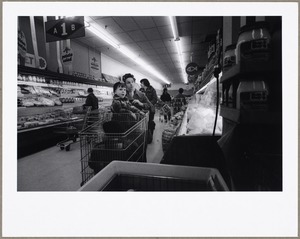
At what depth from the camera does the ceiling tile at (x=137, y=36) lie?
5.09 meters

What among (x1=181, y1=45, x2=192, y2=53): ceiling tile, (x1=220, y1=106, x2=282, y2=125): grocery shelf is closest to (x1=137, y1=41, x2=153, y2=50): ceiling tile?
(x1=181, y1=45, x2=192, y2=53): ceiling tile

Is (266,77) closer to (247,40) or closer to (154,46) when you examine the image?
(247,40)

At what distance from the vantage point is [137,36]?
5.42 metres

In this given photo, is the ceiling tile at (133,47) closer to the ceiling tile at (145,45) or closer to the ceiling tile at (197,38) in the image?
the ceiling tile at (145,45)

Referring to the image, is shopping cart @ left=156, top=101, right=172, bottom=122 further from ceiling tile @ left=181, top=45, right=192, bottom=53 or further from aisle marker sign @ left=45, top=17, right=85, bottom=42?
ceiling tile @ left=181, top=45, right=192, bottom=53

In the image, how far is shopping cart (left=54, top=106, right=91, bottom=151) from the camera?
342cm

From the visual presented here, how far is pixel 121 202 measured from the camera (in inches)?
30.9

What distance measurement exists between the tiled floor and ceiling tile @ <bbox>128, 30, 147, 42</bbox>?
3.34 meters

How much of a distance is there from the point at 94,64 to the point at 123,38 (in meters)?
1.85

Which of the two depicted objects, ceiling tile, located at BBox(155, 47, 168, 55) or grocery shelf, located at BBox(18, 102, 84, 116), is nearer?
grocery shelf, located at BBox(18, 102, 84, 116)

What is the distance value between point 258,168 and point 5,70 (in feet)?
4.01

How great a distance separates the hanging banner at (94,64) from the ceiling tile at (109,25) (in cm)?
193

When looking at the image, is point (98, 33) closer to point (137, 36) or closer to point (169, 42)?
point (137, 36)

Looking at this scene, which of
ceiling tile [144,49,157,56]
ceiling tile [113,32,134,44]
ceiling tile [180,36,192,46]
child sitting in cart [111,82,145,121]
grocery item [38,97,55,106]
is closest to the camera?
child sitting in cart [111,82,145,121]
